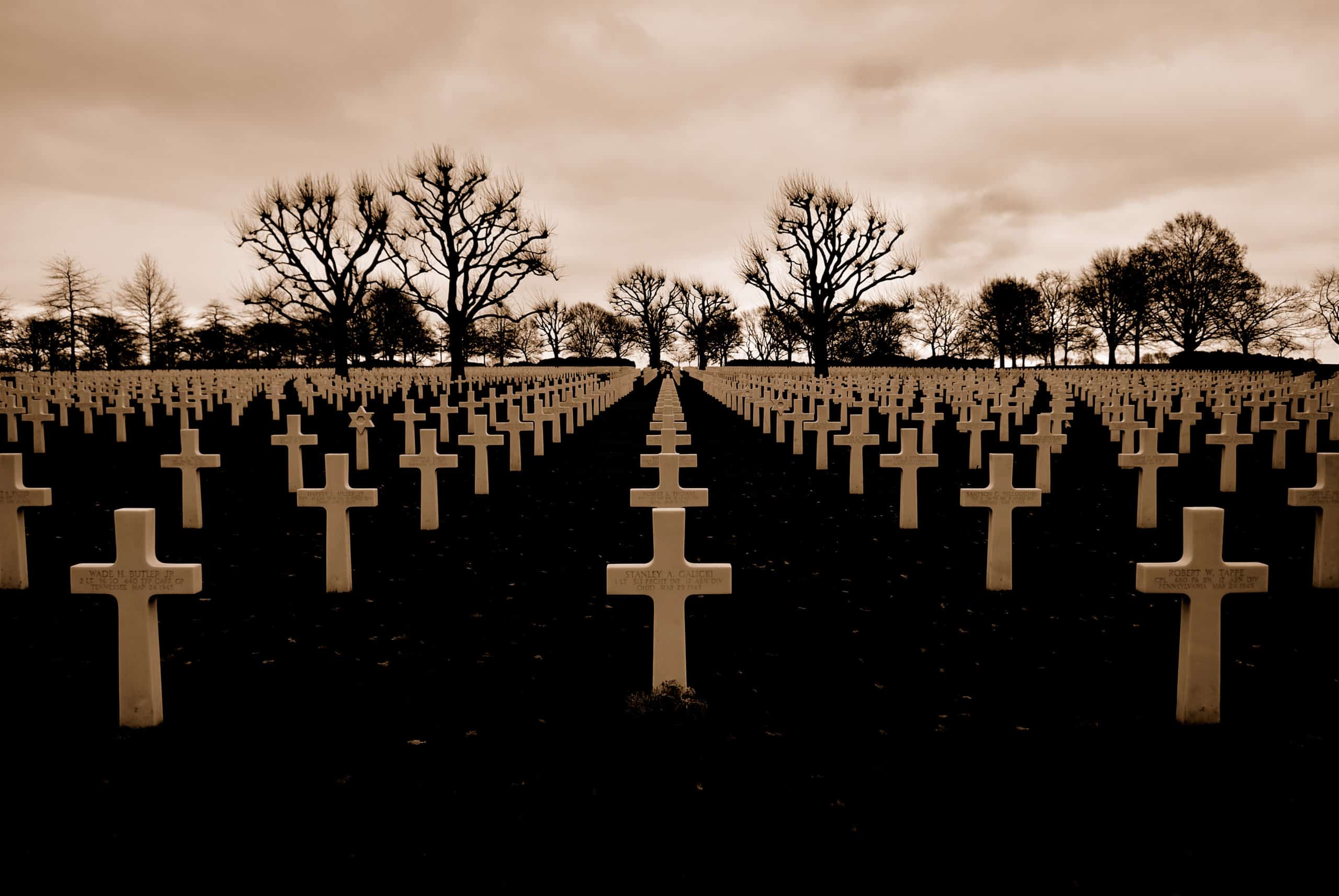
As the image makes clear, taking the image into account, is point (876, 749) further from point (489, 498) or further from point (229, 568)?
point (489, 498)

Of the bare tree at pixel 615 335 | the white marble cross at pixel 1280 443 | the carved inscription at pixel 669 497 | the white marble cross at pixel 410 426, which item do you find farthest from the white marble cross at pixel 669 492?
the bare tree at pixel 615 335

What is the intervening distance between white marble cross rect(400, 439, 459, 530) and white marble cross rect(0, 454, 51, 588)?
2.31 metres

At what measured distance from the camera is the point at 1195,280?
4719cm

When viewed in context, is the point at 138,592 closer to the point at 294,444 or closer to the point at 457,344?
the point at 294,444

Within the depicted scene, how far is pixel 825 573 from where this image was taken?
16.6 feet

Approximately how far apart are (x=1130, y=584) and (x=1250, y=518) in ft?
8.45

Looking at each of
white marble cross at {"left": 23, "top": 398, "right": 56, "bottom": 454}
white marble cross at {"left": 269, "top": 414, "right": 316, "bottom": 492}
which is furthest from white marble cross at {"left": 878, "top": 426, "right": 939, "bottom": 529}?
white marble cross at {"left": 23, "top": 398, "right": 56, "bottom": 454}

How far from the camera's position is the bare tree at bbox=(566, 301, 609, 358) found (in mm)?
90438

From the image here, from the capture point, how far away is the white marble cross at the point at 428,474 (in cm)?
627

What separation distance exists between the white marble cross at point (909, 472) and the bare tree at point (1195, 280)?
1986 inches

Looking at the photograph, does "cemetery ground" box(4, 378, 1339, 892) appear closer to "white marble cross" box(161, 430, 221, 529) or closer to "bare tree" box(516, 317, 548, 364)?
"white marble cross" box(161, 430, 221, 529)

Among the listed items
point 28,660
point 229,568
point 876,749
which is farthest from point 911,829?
point 229,568

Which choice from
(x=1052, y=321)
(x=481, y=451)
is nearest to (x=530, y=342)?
(x=1052, y=321)

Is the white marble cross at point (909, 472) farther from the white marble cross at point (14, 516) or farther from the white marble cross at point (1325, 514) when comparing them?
the white marble cross at point (14, 516)
